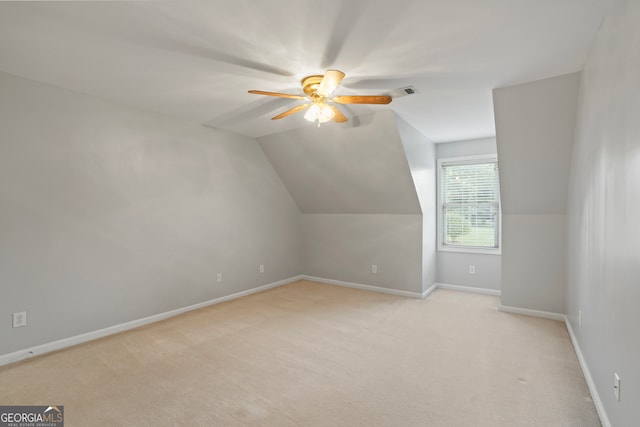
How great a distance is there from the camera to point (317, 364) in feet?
8.23

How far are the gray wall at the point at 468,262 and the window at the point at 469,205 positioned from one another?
0.09 metres

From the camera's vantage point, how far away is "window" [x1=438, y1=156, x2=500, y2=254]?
4566 millimetres

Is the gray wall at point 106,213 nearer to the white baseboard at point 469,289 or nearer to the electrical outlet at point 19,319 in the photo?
the electrical outlet at point 19,319

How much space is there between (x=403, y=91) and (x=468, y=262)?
311 cm

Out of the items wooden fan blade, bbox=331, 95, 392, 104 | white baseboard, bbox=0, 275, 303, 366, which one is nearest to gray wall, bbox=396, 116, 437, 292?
wooden fan blade, bbox=331, 95, 392, 104

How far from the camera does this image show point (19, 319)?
2570 millimetres

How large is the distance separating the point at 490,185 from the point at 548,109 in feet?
6.26

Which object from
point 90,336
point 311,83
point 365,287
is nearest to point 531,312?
point 365,287

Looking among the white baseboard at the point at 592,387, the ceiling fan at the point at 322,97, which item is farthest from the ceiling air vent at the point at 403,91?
the white baseboard at the point at 592,387

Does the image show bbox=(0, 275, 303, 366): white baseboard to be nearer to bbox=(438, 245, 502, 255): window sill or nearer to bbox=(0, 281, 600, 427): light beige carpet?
bbox=(0, 281, 600, 427): light beige carpet

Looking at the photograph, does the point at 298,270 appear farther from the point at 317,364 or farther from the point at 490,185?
the point at 490,185

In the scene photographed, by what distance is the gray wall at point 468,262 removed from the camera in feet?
14.8

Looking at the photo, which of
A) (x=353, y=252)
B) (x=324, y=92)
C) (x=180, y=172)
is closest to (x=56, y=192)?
(x=180, y=172)

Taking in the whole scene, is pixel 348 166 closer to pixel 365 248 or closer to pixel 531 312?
pixel 365 248
